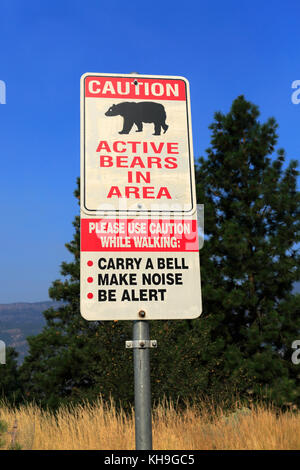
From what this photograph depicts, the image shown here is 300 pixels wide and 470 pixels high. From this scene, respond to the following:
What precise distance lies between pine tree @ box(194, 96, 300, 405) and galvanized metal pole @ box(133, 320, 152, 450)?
38.9 feet

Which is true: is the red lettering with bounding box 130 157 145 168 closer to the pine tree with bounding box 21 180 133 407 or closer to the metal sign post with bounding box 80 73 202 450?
the metal sign post with bounding box 80 73 202 450

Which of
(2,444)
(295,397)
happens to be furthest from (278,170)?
(2,444)

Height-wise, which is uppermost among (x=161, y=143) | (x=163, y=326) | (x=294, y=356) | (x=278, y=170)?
(x=278, y=170)

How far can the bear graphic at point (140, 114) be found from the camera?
2.44 meters

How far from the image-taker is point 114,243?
2.31 metres

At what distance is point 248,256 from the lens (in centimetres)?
1573

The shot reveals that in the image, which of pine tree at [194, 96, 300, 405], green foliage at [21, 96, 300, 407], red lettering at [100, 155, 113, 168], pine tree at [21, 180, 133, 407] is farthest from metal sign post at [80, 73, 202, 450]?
pine tree at [21, 180, 133, 407]

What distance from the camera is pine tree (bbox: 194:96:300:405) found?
14.9m

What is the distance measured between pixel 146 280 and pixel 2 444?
101 inches

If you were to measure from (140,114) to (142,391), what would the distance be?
1462 mm

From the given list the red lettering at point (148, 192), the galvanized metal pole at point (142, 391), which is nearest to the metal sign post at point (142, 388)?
the galvanized metal pole at point (142, 391)

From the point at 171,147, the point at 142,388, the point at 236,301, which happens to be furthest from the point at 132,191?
the point at 236,301

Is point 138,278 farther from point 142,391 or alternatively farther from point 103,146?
point 103,146
